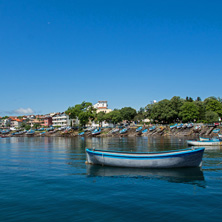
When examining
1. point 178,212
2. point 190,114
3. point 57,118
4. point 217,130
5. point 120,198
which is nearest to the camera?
point 178,212

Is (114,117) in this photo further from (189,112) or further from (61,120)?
(61,120)

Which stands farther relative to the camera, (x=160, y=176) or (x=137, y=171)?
(x=137, y=171)

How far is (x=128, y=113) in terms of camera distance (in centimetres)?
14438

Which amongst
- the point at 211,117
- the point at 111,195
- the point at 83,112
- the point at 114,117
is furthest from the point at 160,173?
the point at 114,117

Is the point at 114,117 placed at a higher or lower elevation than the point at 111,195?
higher

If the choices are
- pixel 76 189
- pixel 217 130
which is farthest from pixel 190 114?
pixel 76 189

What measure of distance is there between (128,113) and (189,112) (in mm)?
46170

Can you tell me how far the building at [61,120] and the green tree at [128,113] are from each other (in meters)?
52.2

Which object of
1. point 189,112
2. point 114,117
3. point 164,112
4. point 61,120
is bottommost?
point 114,117

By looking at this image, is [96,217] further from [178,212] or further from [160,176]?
[160,176]

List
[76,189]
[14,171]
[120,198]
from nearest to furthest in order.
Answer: [120,198], [76,189], [14,171]

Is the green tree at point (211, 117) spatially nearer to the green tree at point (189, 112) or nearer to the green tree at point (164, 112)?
the green tree at point (189, 112)

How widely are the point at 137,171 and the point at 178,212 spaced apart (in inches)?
388

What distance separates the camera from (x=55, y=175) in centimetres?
2112
